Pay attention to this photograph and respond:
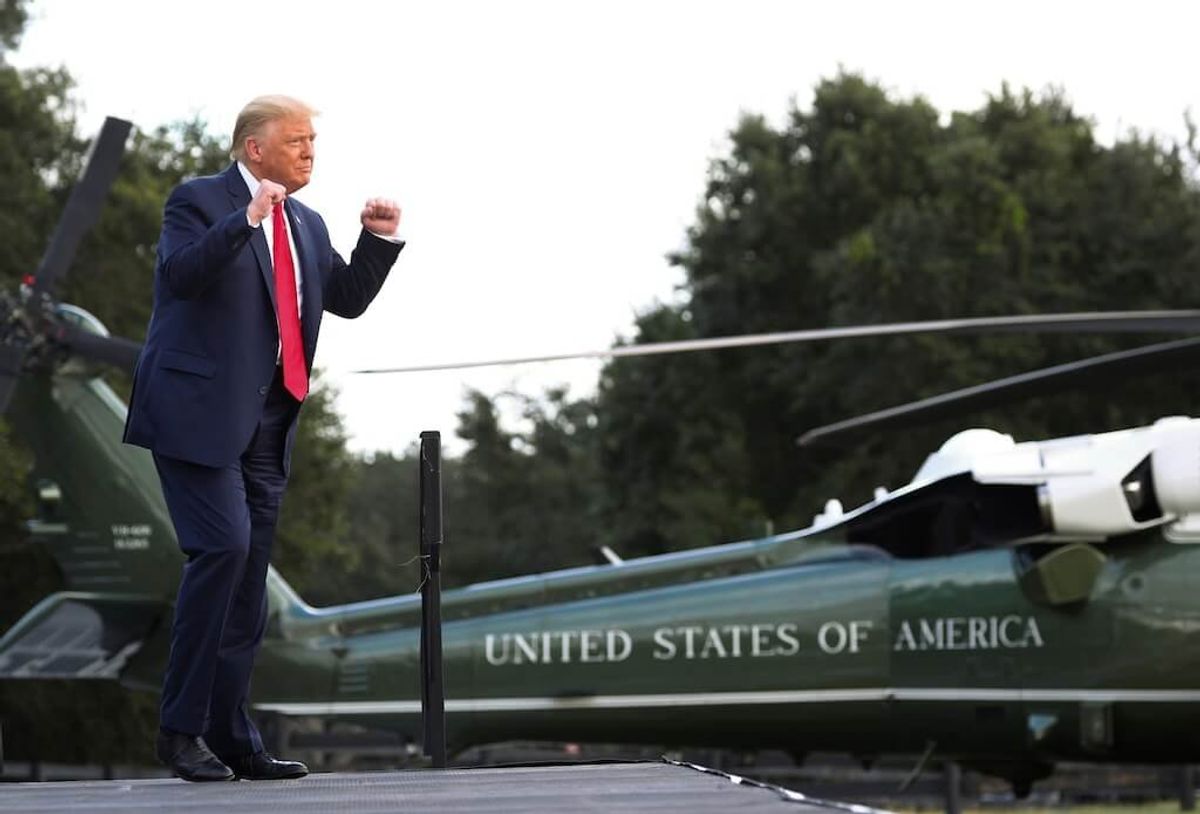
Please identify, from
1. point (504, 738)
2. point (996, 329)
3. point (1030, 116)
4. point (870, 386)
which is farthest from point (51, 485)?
point (1030, 116)

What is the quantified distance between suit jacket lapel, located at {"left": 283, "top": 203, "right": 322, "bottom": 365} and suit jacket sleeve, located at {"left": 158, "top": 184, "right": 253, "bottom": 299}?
220 millimetres

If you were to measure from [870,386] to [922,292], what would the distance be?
190 centimetres

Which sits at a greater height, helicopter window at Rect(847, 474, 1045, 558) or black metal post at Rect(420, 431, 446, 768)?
helicopter window at Rect(847, 474, 1045, 558)

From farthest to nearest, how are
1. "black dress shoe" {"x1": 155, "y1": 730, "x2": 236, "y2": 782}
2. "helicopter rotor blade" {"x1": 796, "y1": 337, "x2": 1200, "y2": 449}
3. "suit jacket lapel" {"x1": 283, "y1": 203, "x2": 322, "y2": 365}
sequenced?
"helicopter rotor blade" {"x1": 796, "y1": 337, "x2": 1200, "y2": 449}
"suit jacket lapel" {"x1": 283, "y1": 203, "x2": 322, "y2": 365}
"black dress shoe" {"x1": 155, "y1": 730, "x2": 236, "y2": 782}

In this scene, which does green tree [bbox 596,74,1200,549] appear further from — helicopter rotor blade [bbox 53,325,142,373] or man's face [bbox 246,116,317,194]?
man's face [bbox 246,116,317,194]

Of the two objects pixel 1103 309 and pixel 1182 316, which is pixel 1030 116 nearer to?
pixel 1103 309

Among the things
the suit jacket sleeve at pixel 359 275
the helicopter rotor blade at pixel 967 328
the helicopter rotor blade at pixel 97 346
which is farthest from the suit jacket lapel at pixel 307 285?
the helicopter rotor blade at pixel 97 346

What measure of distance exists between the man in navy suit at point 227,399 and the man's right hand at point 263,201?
67 millimetres

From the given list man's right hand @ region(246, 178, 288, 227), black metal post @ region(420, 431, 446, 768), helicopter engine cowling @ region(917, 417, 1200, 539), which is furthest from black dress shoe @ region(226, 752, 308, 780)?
helicopter engine cowling @ region(917, 417, 1200, 539)

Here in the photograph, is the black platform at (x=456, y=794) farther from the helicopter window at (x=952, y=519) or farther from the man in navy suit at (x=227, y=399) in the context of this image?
the helicopter window at (x=952, y=519)

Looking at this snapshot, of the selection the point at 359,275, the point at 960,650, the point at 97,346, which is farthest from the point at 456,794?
the point at 97,346

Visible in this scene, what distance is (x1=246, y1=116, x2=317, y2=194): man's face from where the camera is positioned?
473 centimetres

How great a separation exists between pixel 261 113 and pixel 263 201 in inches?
19.3

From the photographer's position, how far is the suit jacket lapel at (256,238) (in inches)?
185
